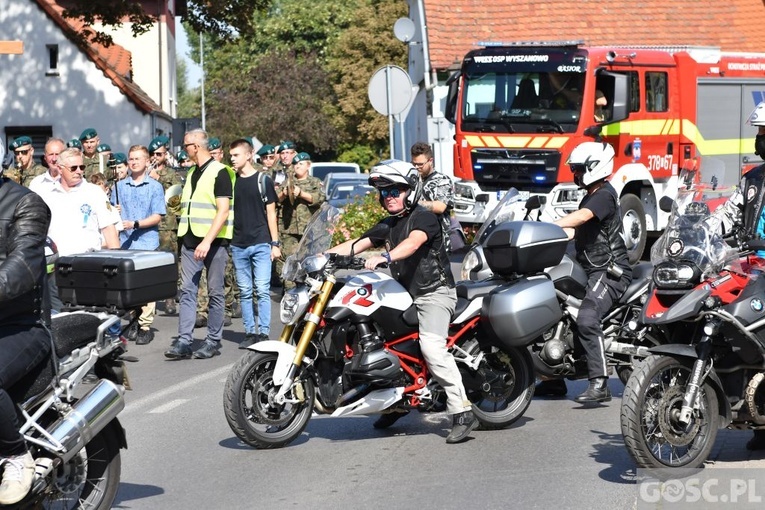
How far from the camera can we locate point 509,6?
1457 inches

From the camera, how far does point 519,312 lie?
8.02 m

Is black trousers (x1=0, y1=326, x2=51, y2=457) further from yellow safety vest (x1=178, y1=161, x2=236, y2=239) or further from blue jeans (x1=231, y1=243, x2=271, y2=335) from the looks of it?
blue jeans (x1=231, y1=243, x2=271, y2=335)

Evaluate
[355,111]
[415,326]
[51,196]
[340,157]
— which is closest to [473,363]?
[415,326]

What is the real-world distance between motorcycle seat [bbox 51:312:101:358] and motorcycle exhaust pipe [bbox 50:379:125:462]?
8.4 inches

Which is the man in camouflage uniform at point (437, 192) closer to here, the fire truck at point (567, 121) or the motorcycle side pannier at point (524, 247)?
the motorcycle side pannier at point (524, 247)

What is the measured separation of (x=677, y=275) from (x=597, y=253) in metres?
2.21

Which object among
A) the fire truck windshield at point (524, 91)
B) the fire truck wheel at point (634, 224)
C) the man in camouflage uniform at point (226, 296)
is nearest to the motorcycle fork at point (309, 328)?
the man in camouflage uniform at point (226, 296)

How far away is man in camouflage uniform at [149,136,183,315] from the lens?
601 inches

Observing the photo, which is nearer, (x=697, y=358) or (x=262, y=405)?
(x=697, y=358)

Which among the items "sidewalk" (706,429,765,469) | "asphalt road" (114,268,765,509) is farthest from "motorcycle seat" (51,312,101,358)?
"sidewalk" (706,429,765,469)

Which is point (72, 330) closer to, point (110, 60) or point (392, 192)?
point (392, 192)

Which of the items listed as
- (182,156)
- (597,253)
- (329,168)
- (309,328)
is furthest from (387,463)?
(329,168)

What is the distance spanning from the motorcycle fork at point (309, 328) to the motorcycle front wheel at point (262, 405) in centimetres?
8

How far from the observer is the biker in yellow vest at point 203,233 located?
1161 centimetres
